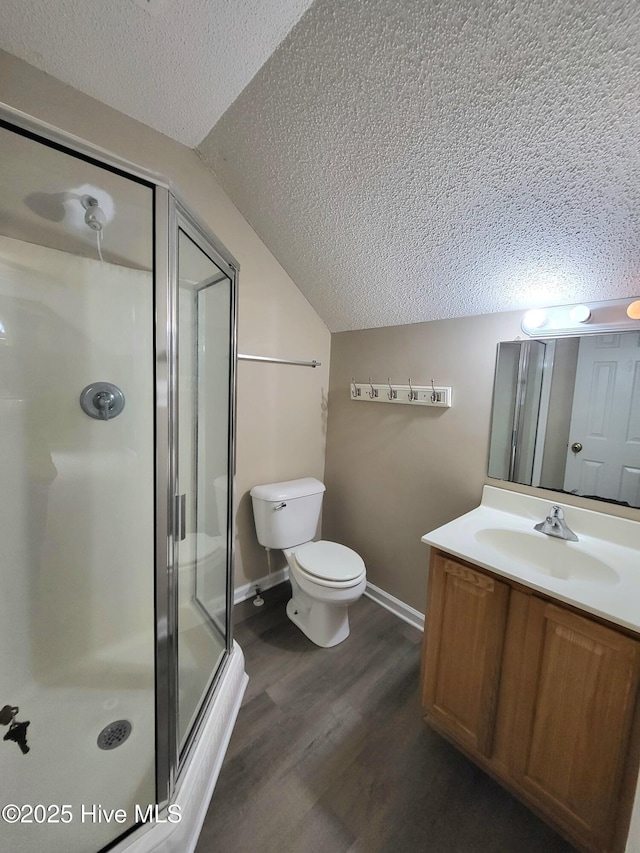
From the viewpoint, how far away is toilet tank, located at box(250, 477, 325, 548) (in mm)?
1879

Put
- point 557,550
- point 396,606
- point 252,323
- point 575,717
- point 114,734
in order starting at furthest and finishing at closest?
point 396,606, point 252,323, point 557,550, point 114,734, point 575,717

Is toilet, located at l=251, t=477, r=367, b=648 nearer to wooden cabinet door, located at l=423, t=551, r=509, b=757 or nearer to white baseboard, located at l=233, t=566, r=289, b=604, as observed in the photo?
white baseboard, located at l=233, t=566, r=289, b=604

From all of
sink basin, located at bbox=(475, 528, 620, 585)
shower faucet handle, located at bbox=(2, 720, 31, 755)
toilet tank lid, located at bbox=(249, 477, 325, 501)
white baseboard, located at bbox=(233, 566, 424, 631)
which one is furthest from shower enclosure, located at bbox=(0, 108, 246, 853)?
sink basin, located at bbox=(475, 528, 620, 585)

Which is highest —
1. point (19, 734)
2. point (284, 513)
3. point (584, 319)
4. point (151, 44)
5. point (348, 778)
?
point (151, 44)

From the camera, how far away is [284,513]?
1.91m

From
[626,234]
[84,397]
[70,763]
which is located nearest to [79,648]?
[70,763]

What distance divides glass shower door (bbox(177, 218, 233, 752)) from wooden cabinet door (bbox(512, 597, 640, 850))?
1112 mm

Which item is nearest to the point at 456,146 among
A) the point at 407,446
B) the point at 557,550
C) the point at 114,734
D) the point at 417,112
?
the point at 417,112

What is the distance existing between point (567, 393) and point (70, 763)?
7.47 ft

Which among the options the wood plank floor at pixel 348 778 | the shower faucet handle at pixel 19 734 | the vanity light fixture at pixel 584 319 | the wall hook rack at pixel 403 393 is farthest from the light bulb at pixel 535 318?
the shower faucet handle at pixel 19 734

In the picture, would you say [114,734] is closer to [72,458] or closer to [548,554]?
[72,458]

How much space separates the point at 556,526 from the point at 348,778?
3.92 ft

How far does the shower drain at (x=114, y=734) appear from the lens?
1.12m

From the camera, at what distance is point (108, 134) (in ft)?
4.22
